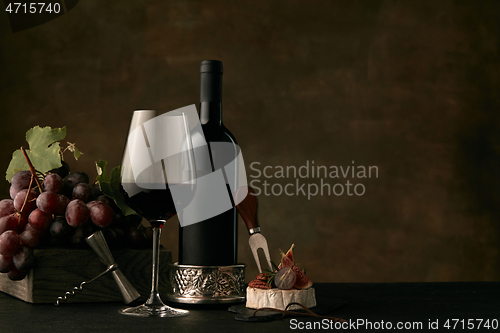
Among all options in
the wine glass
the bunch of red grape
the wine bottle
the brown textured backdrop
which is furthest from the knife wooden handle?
the brown textured backdrop

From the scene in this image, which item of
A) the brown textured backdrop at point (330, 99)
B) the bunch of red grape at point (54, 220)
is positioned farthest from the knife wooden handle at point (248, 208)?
the brown textured backdrop at point (330, 99)

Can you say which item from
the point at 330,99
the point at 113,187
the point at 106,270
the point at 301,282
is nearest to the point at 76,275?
the point at 106,270

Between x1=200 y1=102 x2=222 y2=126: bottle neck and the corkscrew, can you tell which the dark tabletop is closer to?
the corkscrew

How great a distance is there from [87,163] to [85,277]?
1.84 m

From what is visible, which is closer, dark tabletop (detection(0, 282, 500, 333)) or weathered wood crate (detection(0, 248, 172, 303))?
dark tabletop (detection(0, 282, 500, 333))

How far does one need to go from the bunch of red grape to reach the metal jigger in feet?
0.12

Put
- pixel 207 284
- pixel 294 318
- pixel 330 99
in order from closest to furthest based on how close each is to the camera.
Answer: pixel 294 318
pixel 207 284
pixel 330 99

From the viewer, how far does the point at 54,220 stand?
1.07 meters

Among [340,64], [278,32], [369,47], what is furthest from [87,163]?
[369,47]

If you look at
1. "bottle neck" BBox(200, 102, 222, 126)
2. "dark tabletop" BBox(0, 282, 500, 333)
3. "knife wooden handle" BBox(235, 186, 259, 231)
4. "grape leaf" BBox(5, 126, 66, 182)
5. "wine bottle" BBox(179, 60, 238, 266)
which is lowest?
"dark tabletop" BBox(0, 282, 500, 333)

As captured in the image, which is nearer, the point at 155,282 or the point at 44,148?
the point at 155,282

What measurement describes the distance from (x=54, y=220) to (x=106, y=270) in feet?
0.47

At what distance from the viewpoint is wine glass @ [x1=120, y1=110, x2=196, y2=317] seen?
910 mm

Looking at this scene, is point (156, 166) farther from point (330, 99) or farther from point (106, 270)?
point (330, 99)
